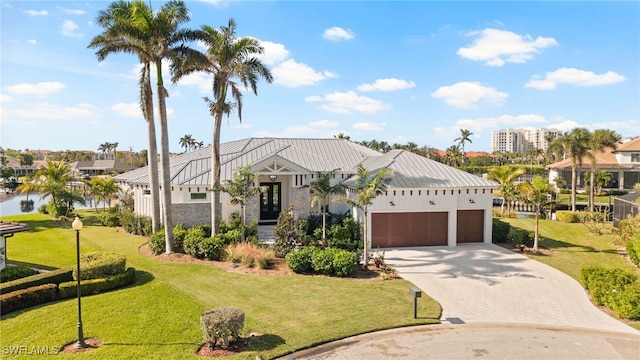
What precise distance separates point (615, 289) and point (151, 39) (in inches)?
878

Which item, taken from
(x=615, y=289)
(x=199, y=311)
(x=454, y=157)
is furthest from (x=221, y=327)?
(x=454, y=157)

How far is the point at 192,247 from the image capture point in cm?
1939

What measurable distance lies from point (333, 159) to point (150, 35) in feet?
51.6

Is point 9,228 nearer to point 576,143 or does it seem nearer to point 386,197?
point 386,197

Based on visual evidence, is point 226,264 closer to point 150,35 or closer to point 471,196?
point 150,35

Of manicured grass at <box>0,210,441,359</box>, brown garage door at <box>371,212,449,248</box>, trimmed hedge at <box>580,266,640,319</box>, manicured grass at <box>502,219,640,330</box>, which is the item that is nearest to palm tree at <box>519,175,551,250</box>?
manicured grass at <box>502,219,640,330</box>

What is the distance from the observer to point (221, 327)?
1007 cm

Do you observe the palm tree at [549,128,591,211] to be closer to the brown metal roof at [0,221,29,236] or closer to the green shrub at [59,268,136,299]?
the green shrub at [59,268,136,299]

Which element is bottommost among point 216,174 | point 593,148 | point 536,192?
point 536,192

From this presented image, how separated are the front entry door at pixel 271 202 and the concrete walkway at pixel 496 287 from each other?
929 cm

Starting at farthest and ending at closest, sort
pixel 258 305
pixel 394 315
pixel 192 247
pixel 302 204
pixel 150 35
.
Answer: pixel 302 204
pixel 192 247
pixel 150 35
pixel 258 305
pixel 394 315

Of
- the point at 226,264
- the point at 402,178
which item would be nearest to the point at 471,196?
the point at 402,178

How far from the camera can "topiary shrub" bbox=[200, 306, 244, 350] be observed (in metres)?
10.1

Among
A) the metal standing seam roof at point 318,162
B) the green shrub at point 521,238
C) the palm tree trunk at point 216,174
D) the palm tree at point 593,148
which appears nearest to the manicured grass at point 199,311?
the palm tree trunk at point 216,174
